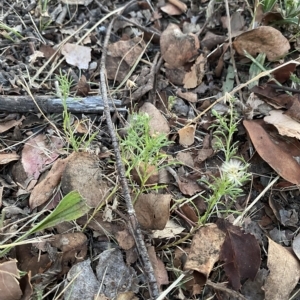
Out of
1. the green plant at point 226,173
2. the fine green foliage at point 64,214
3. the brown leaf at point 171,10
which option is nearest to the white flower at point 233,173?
the green plant at point 226,173

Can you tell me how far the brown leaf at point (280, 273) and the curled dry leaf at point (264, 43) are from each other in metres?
0.66

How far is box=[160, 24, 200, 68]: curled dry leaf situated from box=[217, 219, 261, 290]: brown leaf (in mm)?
647

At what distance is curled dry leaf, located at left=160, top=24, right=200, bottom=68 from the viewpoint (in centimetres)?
156

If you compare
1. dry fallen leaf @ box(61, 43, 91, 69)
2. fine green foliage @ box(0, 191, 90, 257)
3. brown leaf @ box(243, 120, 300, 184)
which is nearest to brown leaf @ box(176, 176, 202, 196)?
brown leaf @ box(243, 120, 300, 184)

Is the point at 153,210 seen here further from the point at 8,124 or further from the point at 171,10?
the point at 171,10

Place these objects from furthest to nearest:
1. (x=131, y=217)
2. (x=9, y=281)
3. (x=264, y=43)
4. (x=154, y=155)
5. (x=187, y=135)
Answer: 1. (x=264, y=43)
2. (x=187, y=135)
3. (x=154, y=155)
4. (x=131, y=217)
5. (x=9, y=281)

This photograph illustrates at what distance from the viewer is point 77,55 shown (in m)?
1.57

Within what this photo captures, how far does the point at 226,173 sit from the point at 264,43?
1.86 ft

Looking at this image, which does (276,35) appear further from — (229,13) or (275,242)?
(275,242)

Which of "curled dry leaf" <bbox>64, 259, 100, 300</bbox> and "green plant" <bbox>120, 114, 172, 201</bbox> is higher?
"green plant" <bbox>120, 114, 172, 201</bbox>

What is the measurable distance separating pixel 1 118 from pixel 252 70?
83cm

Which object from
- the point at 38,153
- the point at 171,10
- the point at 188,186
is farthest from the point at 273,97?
the point at 38,153

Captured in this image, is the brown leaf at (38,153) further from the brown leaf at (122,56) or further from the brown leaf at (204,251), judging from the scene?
the brown leaf at (204,251)

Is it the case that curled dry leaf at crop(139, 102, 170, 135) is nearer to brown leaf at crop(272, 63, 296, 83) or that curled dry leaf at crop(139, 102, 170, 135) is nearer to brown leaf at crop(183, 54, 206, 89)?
brown leaf at crop(183, 54, 206, 89)
